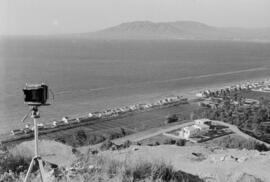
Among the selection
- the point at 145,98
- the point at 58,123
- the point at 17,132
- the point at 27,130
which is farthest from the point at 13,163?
the point at 145,98

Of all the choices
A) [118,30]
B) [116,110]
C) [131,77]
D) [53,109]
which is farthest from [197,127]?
[118,30]

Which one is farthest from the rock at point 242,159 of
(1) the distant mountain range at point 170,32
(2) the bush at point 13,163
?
(1) the distant mountain range at point 170,32

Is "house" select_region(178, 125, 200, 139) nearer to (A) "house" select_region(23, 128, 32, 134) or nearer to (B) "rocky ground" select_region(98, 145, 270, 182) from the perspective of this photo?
(B) "rocky ground" select_region(98, 145, 270, 182)

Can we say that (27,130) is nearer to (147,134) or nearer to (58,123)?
(58,123)

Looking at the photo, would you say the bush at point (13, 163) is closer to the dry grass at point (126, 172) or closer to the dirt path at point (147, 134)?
the dry grass at point (126, 172)

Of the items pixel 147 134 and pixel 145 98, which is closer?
pixel 147 134

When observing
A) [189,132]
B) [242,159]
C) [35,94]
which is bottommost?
[189,132]

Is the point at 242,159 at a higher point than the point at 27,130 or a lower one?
higher
